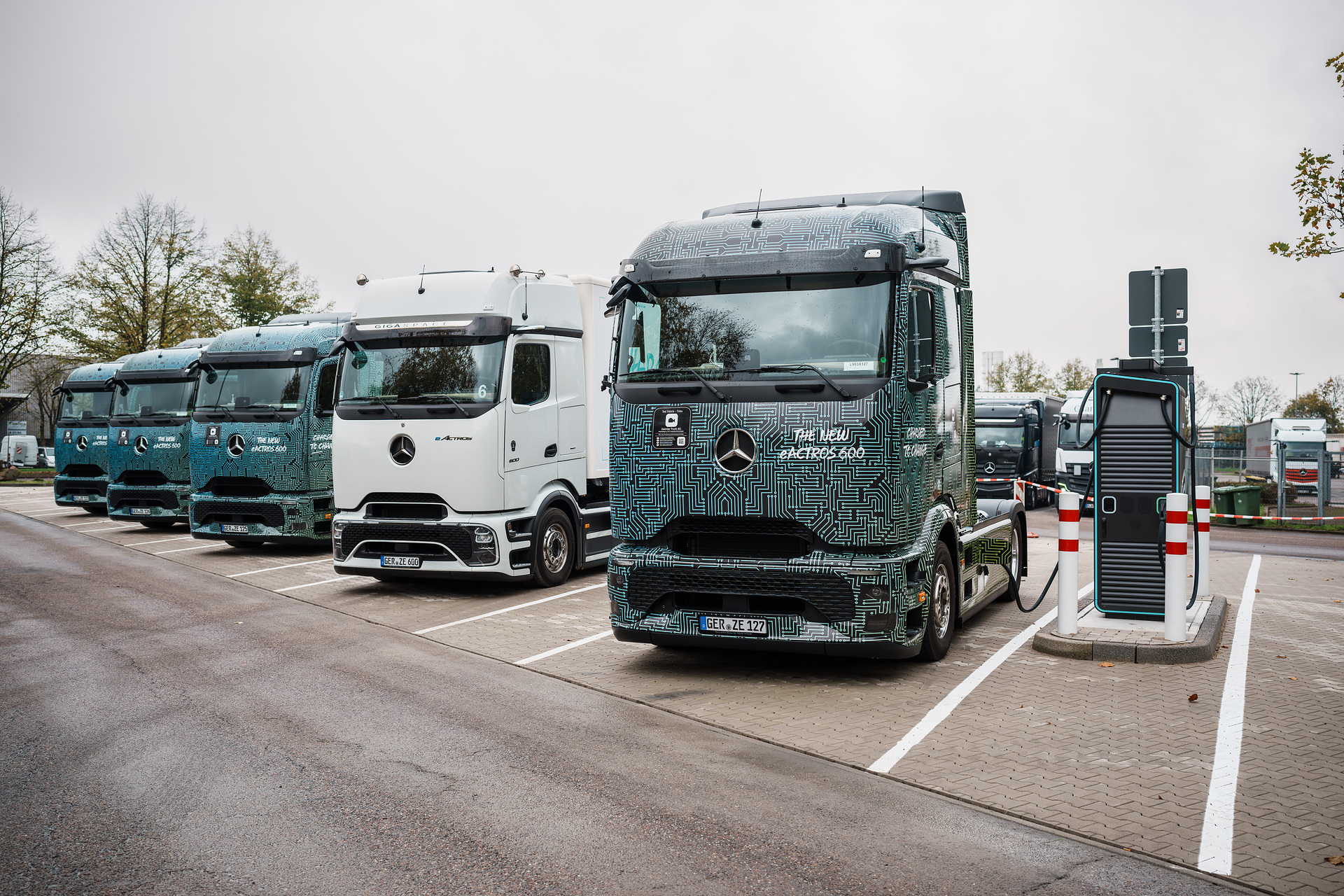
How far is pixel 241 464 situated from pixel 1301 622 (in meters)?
12.8

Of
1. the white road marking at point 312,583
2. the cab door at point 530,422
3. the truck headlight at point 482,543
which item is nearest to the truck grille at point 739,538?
the truck headlight at point 482,543

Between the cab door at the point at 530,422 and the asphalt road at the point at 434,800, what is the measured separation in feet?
11.3

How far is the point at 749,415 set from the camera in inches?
277

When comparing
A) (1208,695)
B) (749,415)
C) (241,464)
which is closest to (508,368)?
(749,415)

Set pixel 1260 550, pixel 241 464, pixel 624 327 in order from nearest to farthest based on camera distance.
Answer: pixel 624 327, pixel 241 464, pixel 1260 550

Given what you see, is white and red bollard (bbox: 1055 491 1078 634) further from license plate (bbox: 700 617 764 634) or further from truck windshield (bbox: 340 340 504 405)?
truck windshield (bbox: 340 340 504 405)

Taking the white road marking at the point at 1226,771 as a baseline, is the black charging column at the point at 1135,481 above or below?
above

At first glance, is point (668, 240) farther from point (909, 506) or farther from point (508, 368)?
point (508, 368)

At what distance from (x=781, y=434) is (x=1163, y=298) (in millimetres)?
4538

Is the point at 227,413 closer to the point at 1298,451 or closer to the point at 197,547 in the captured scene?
the point at 197,547

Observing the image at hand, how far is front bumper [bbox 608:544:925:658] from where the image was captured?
Answer: 692 cm

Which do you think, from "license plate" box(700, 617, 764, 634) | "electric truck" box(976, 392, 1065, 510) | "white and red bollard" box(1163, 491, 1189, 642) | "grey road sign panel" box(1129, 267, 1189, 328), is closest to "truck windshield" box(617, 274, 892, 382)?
"license plate" box(700, 617, 764, 634)

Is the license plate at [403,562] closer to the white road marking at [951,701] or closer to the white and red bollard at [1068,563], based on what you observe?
the white road marking at [951,701]

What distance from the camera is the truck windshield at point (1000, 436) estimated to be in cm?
2736
